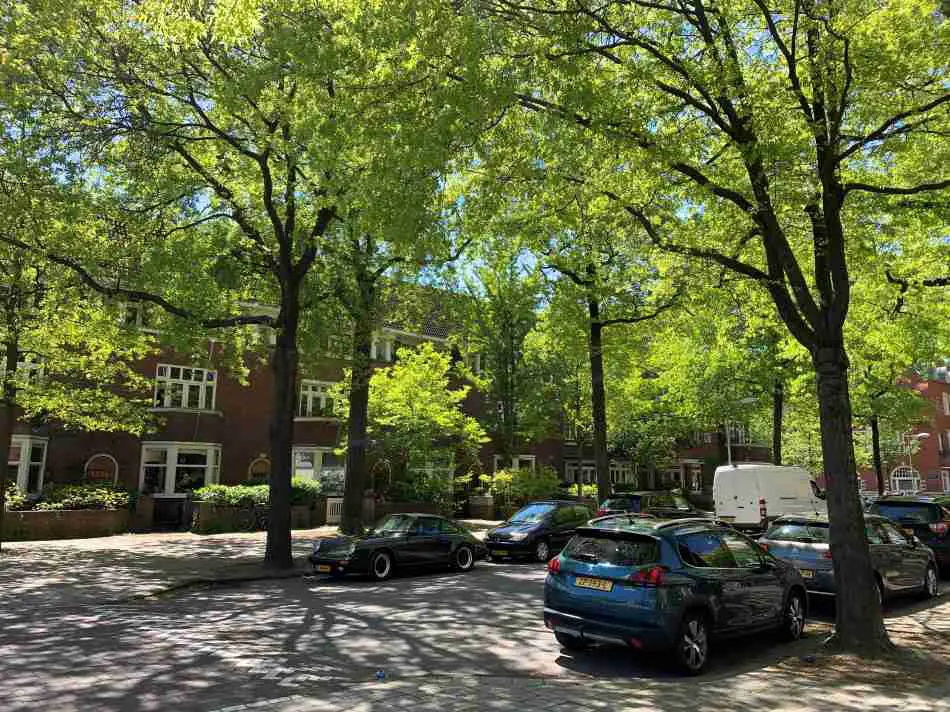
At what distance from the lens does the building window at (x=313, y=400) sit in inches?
1172

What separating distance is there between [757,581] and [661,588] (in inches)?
77.2

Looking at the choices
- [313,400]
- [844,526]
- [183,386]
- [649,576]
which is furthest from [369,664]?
[313,400]

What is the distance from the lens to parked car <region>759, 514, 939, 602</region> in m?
10.8

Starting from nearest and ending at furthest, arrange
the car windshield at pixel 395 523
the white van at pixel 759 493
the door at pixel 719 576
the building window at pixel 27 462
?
1. the door at pixel 719 576
2. the car windshield at pixel 395 523
3. the white van at pixel 759 493
4. the building window at pixel 27 462

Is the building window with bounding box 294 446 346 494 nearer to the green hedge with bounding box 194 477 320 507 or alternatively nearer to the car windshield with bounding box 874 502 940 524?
the green hedge with bounding box 194 477 320 507

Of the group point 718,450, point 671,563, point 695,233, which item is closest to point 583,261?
point 695,233

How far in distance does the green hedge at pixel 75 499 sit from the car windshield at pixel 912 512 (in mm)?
21277

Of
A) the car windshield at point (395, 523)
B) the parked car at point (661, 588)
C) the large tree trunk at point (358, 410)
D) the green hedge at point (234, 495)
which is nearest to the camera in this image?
the parked car at point (661, 588)

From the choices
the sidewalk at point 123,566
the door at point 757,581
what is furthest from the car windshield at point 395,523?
the door at point 757,581

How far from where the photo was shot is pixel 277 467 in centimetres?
1539

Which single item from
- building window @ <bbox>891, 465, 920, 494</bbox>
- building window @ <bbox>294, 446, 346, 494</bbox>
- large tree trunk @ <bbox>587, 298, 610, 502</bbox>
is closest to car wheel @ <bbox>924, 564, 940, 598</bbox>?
large tree trunk @ <bbox>587, 298, 610, 502</bbox>

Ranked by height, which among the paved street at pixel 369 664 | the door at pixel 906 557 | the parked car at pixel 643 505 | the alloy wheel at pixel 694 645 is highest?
the parked car at pixel 643 505

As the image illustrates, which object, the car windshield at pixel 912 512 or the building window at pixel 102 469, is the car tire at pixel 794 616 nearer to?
the car windshield at pixel 912 512

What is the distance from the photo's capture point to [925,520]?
15.0m
